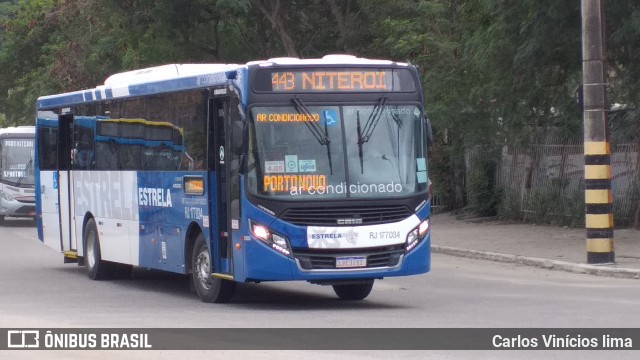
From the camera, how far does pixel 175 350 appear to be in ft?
35.9

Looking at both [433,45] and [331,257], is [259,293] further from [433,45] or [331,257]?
[433,45]

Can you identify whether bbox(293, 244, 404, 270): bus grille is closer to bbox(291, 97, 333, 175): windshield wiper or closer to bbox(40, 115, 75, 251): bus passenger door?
bbox(291, 97, 333, 175): windshield wiper

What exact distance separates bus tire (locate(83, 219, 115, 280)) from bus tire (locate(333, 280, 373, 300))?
499 cm

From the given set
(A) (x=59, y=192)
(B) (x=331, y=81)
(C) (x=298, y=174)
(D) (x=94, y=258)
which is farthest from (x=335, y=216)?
(A) (x=59, y=192)

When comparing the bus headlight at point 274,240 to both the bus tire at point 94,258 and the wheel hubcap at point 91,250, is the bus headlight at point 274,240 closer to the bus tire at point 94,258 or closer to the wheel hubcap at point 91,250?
the bus tire at point 94,258

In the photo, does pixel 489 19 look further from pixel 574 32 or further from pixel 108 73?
pixel 108 73

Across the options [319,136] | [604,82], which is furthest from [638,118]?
[319,136]

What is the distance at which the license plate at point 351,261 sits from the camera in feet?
46.5

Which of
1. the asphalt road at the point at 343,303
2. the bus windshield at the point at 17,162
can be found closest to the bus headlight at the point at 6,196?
the bus windshield at the point at 17,162

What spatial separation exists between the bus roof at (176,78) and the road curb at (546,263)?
6.01 meters

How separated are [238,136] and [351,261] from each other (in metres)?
2.02

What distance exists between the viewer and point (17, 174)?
38781mm

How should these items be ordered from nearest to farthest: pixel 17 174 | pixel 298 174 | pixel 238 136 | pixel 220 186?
pixel 238 136 → pixel 298 174 → pixel 220 186 → pixel 17 174

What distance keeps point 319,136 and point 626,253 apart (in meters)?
9.01
